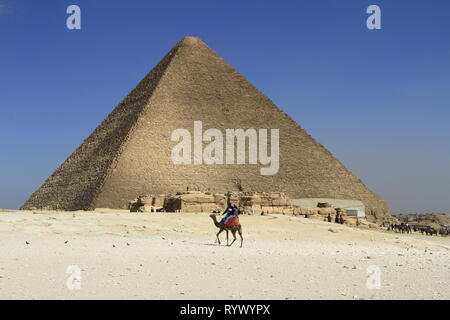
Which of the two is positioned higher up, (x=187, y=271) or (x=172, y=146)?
(x=172, y=146)

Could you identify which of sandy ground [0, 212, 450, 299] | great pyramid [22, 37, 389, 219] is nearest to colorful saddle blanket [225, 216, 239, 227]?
sandy ground [0, 212, 450, 299]

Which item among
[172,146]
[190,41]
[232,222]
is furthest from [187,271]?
[190,41]

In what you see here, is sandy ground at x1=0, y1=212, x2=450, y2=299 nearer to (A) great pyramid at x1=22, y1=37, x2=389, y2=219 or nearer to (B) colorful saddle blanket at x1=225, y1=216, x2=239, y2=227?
(B) colorful saddle blanket at x1=225, y1=216, x2=239, y2=227

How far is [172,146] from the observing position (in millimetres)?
48906

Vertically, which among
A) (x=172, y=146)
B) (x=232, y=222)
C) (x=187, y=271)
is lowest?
(x=187, y=271)

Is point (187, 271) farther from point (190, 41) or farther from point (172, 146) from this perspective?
point (190, 41)

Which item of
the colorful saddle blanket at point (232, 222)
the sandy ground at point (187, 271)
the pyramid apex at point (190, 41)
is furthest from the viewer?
the pyramid apex at point (190, 41)

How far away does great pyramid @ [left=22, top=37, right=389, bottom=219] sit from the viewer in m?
44.8

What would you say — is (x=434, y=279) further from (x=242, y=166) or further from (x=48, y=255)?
(x=242, y=166)

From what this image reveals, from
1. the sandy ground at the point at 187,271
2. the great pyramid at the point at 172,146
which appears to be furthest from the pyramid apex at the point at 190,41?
the sandy ground at the point at 187,271

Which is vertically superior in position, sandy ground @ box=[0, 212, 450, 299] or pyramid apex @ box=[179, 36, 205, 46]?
pyramid apex @ box=[179, 36, 205, 46]

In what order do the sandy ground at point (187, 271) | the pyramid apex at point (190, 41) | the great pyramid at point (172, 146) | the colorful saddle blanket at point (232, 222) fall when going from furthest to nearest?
the pyramid apex at point (190, 41) < the great pyramid at point (172, 146) < the colorful saddle blanket at point (232, 222) < the sandy ground at point (187, 271)

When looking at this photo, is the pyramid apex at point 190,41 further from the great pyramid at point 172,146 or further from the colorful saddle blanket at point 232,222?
the colorful saddle blanket at point 232,222

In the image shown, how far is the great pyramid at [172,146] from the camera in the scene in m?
44.8
